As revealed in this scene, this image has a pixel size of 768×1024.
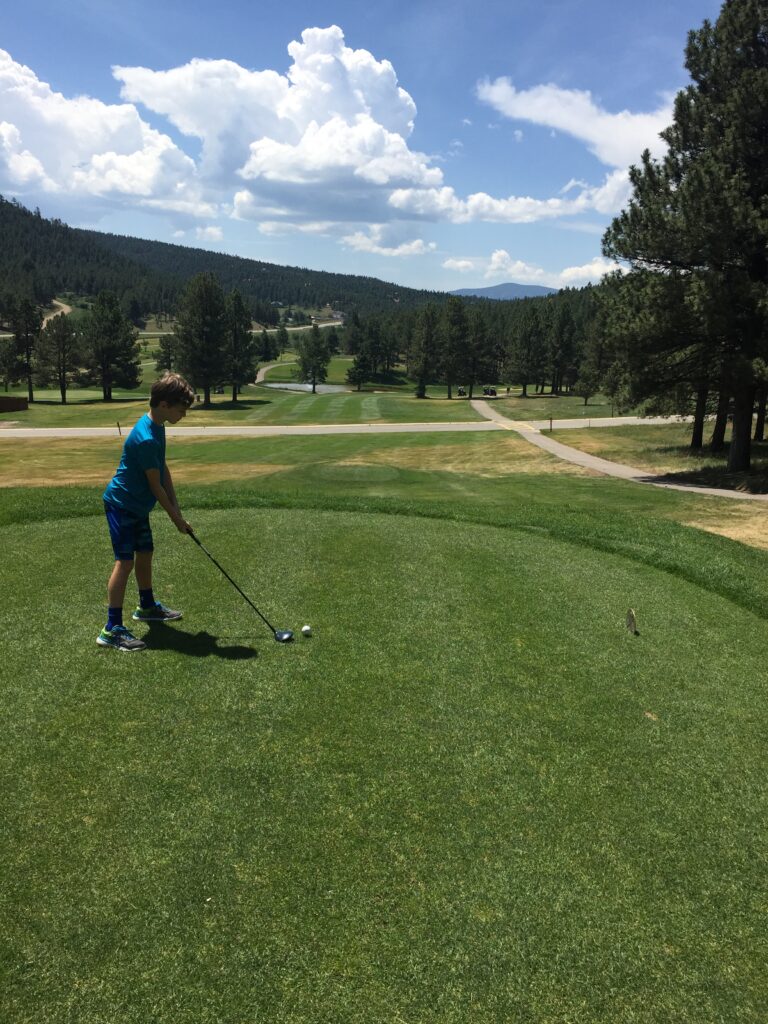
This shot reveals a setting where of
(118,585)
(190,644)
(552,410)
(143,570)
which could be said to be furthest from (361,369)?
(190,644)

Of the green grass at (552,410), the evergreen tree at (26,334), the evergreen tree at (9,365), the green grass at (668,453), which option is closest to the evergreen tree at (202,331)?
the evergreen tree at (26,334)

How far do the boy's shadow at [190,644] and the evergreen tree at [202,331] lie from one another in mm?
78997

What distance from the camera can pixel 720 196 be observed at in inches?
867

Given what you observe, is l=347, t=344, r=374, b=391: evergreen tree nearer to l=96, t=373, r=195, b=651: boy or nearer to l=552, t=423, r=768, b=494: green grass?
l=552, t=423, r=768, b=494: green grass

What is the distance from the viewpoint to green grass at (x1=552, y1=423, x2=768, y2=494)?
26.5 metres

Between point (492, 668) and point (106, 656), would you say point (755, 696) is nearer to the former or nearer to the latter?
point (492, 668)

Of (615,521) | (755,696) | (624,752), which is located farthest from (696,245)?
(624,752)

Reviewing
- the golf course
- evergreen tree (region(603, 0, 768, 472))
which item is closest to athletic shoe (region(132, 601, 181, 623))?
the golf course

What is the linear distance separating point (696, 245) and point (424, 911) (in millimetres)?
26175

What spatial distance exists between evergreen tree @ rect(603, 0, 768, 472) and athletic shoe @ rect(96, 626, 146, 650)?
925 inches

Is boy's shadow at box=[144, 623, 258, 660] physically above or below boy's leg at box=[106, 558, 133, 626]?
below

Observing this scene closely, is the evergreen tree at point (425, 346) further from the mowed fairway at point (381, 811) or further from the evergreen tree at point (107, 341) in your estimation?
the mowed fairway at point (381, 811)

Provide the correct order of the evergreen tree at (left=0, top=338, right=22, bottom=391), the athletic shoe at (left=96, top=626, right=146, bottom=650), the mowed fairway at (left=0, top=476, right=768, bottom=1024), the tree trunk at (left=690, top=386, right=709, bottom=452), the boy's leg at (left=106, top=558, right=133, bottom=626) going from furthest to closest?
the evergreen tree at (left=0, top=338, right=22, bottom=391)
the tree trunk at (left=690, top=386, right=709, bottom=452)
the boy's leg at (left=106, top=558, right=133, bottom=626)
the athletic shoe at (left=96, top=626, right=146, bottom=650)
the mowed fairway at (left=0, top=476, right=768, bottom=1024)

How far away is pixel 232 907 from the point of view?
11.2ft
